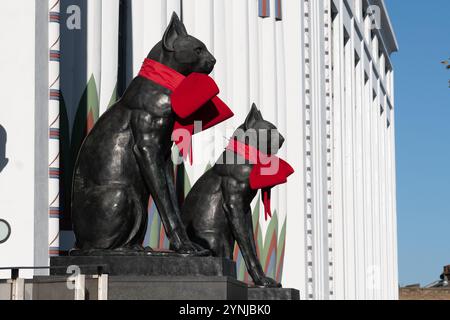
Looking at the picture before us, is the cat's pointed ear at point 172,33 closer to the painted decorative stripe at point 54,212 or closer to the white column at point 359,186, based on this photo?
the painted decorative stripe at point 54,212

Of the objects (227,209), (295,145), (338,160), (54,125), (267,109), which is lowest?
(227,209)

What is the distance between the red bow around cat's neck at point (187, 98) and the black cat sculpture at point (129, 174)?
0.06 meters

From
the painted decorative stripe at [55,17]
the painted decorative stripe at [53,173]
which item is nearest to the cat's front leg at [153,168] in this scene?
the painted decorative stripe at [53,173]

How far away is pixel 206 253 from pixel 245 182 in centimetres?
195

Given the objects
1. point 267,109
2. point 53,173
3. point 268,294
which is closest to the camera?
point 268,294

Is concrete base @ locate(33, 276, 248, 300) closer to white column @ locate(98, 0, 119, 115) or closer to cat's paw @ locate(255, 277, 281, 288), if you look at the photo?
cat's paw @ locate(255, 277, 281, 288)

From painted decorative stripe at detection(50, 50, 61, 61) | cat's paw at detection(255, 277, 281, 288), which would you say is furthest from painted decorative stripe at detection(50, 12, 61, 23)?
cat's paw at detection(255, 277, 281, 288)

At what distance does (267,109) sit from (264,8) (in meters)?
2.04

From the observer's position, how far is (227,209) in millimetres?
8992

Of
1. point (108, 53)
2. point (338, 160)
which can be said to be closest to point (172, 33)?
point (108, 53)

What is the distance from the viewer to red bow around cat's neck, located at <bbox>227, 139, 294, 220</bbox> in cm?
902

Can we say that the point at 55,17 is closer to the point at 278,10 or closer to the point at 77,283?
the point at 77,283

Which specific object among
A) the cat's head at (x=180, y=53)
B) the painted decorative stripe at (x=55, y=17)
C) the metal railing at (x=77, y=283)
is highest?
the painted decorative stripe at (x=55, y=17)

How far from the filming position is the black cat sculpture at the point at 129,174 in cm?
722
